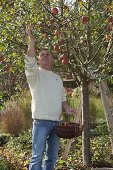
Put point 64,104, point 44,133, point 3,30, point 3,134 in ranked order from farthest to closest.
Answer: point 3,134, point 3,30, point 64,104, point 44,133

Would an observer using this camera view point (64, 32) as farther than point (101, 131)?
No

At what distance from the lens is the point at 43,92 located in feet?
16.7

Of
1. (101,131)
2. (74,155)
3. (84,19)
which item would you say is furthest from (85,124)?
(84,19)

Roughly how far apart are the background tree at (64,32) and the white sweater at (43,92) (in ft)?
1.73

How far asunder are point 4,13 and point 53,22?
2.16 feet

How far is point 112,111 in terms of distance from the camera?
6945 mm

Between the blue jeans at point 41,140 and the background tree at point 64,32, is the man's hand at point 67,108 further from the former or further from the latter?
the background tree at point 64,32

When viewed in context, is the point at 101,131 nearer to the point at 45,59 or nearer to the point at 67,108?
the point at 67,108

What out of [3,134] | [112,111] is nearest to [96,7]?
[112,111]

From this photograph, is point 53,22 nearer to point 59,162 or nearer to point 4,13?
point 4,13

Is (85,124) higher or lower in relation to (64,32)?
lower

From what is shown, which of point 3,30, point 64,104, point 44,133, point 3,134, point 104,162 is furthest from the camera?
point 3,134

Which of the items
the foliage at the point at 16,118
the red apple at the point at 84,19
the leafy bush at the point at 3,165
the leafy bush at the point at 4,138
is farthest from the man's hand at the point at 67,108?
the foliage at the point at 16,118

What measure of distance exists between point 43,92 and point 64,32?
1184mm
